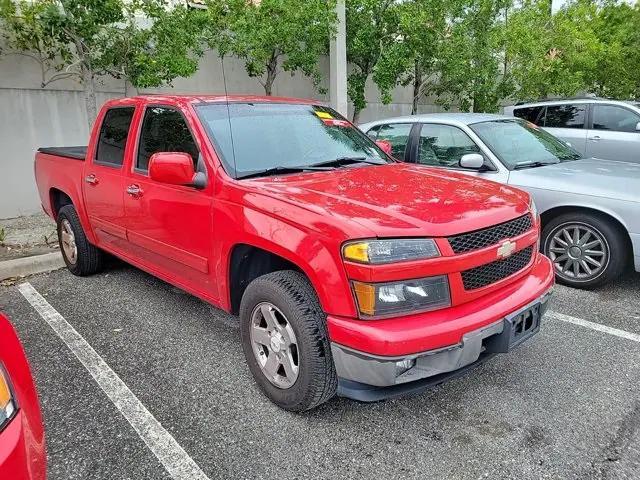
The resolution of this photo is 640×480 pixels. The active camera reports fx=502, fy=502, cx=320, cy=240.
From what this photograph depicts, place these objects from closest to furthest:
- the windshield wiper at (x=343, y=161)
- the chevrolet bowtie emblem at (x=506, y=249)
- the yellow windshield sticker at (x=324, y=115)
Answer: the chevrolet bowtie emblem at (x=506, y=249) → the windshield wiper at (x=343, y=161) → the yellow windshield sticker at (x=324, y=115)

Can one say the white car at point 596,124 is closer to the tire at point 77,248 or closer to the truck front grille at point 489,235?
the truck front grille at point 489,235

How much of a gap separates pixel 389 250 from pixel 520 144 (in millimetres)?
3596

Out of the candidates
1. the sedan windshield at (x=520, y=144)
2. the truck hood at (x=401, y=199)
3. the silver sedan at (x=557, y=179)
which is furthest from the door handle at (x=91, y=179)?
the sedan windshield at (x=520, y=144)

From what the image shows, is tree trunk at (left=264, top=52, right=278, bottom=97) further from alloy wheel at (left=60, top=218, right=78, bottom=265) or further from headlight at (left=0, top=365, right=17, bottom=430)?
headlight at (left=0, top=365, right=17, bottom=430)

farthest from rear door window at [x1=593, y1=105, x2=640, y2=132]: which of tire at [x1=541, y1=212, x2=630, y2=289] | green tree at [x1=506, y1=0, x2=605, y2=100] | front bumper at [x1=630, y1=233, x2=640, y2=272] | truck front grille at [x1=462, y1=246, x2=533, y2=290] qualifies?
truck front grille at [x1=462, y1=246, x2=533, y2=290]

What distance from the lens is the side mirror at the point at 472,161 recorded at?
4.64 meters

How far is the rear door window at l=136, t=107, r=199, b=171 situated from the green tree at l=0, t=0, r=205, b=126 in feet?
10.0

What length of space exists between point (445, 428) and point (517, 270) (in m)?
0.97

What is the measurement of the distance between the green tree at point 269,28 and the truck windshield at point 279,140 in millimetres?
4294

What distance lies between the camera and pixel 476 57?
34.7 feet

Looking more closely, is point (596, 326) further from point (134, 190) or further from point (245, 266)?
point (134, 190)

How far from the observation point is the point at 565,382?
3115mm

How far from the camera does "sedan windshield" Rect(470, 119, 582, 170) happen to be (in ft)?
16.5

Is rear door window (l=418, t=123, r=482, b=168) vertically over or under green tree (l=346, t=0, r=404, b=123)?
under
